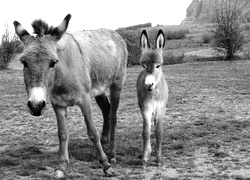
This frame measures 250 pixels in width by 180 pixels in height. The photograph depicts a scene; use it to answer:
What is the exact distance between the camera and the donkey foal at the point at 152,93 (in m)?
5.59

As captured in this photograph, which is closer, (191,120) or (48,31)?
(48,31)

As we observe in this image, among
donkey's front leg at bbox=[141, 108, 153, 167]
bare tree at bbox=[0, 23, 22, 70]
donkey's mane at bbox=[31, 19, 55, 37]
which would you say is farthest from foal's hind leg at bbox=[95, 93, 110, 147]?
bare tree at bbox=[0, 23, 22, 70]

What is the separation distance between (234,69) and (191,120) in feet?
32.9

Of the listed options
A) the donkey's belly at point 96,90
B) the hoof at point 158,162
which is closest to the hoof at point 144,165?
the hoof at point 158,162

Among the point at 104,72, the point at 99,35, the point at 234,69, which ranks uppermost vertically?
the point at 99,35

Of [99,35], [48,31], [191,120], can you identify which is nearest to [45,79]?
[48,31]

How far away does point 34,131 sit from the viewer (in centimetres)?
782

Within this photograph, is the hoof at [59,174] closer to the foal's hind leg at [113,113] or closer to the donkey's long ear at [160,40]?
the foal's hind leg at [113,113]

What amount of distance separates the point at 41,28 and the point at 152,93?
220cm

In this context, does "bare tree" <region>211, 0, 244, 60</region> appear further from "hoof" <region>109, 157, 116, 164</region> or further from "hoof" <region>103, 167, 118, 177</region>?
"hoof" <region>103, 167, 118, 177</region>

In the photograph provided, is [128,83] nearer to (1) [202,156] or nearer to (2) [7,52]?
(1) [202,156]

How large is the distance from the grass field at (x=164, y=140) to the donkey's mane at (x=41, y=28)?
203 centimetres

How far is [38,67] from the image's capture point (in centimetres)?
400

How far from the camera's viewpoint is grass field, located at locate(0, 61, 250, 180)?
209 inches
